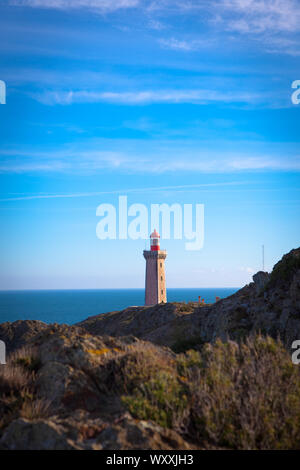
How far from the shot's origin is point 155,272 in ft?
209

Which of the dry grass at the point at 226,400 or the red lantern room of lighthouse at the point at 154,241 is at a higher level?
the red lantern room of lighthouse at the point at 154,241

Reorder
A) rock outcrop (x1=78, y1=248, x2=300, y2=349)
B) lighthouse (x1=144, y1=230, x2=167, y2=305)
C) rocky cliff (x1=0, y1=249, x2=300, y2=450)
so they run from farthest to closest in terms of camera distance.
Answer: lighthouse (x1=144, y1=230, x2=167, y2=305)
rock outcrop (x1=78, y1=248, x2=300, y2=349)
rocky cliff (x1=0, y1=249, x2=300, y2=450)

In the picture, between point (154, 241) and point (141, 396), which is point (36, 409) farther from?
point (154, 241)

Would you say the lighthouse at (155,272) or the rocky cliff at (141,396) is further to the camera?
the lighthouse at (155,272)

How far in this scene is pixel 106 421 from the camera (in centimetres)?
584

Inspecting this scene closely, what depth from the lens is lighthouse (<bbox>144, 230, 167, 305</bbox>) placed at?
6312cm

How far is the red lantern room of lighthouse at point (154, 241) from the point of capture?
2486 inches

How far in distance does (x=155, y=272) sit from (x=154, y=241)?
4.84m

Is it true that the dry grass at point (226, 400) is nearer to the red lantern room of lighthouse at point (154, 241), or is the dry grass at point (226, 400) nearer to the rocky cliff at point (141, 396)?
the rocky cliff at point (141, 396)

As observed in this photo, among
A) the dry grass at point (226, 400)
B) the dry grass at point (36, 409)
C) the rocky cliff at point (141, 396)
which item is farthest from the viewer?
the dry grass at point (36, 409)

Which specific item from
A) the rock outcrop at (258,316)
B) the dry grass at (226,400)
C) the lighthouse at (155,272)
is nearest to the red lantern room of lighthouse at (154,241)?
the lighthouse at (155,272)

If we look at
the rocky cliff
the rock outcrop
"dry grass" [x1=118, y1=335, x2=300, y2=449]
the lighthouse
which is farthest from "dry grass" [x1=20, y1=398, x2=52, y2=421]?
the lighthouse

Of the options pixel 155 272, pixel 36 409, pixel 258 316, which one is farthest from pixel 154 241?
pixel 36 409

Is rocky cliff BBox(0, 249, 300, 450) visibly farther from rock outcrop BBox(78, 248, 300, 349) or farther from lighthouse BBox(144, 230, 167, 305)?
lighthouse BBox(144, 230, 167, 305)
